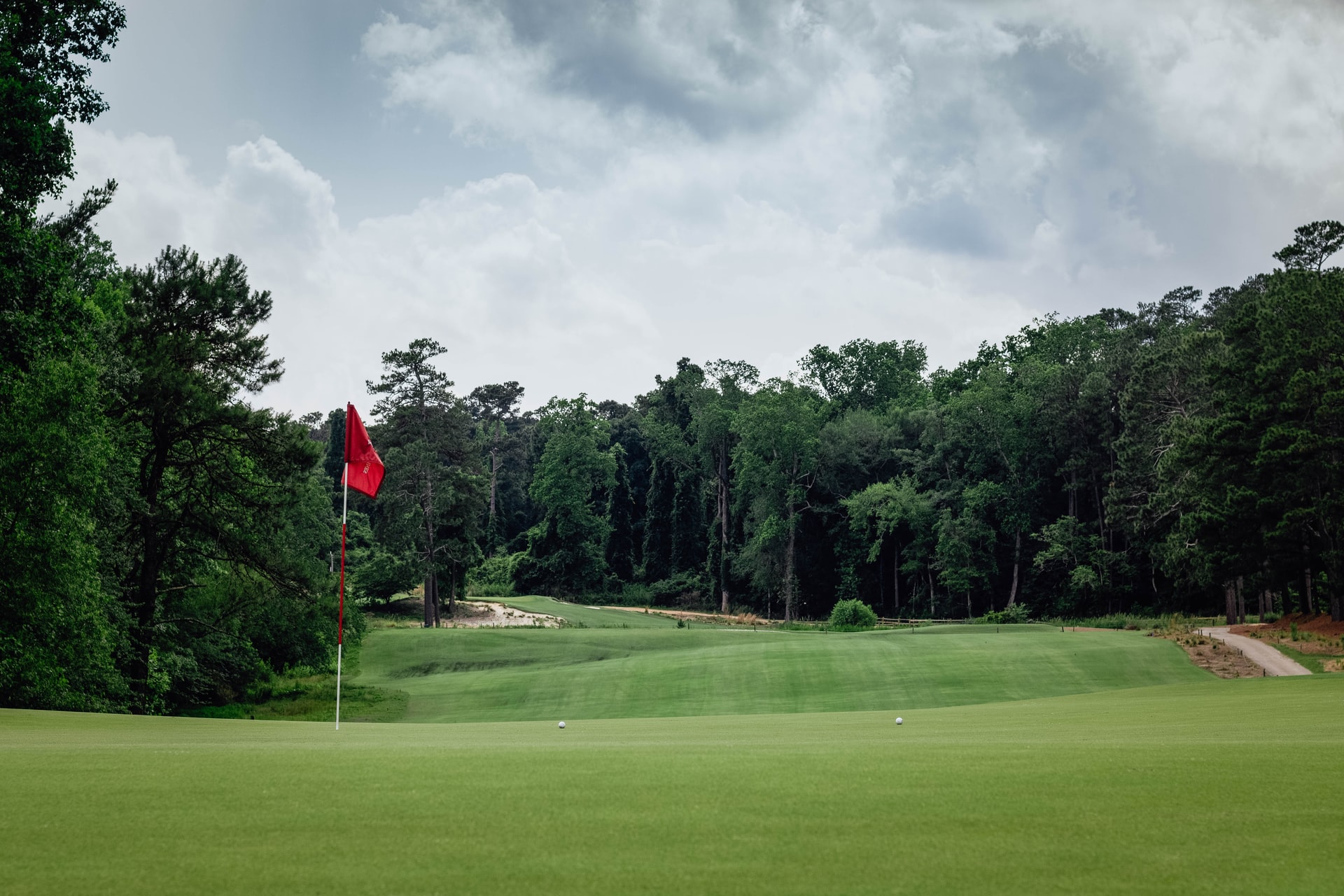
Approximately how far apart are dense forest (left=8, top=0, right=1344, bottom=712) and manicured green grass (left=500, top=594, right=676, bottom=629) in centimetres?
535

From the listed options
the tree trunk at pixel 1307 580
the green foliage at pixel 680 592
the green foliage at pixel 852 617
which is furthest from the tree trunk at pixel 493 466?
the tree trunk at pixel 1307 580

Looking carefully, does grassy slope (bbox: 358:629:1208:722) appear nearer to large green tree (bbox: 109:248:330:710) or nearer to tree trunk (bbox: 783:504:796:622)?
large green tree (bbox: 109:248:330:710)

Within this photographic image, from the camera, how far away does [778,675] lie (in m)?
34.3

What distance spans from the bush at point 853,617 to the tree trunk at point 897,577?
56.3 feet

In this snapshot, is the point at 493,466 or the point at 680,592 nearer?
the point at 680,592

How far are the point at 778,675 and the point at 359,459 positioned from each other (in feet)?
60.4

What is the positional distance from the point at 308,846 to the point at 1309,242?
50.6 metres

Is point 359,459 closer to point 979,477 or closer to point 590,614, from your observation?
point 590,614

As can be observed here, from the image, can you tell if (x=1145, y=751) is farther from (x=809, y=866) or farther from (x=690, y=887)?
(x=690, y=887)

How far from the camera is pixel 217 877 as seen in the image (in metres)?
5.32

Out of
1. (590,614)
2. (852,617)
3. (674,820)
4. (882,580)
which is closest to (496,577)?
(590,614)

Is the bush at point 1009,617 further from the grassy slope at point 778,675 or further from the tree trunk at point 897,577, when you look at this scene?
the grassy slope at point 778,675

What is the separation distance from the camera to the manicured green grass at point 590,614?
6659 centimetres

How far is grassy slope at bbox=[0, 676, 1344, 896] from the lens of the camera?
5.36 meters
